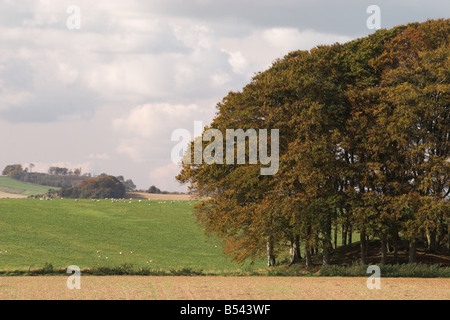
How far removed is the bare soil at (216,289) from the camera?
91.1ft

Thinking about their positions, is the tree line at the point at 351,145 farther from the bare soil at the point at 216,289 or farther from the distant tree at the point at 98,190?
the distant tree at the point at 98,190

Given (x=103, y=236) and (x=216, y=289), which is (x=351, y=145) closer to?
(x=216, y=289)

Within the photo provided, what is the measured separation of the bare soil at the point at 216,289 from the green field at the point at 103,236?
73.7 ft

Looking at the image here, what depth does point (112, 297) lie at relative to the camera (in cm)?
2692

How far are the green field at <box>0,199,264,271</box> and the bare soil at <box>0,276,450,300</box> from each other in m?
22.5

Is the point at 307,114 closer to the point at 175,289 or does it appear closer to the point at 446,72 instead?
the point at 446,72

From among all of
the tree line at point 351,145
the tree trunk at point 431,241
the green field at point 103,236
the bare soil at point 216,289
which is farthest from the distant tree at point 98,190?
the bare soil at point 216,289

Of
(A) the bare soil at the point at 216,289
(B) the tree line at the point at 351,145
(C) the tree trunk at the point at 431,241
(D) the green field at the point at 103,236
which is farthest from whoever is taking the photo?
(D) the green field at the point at 103,236

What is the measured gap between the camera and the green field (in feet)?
222

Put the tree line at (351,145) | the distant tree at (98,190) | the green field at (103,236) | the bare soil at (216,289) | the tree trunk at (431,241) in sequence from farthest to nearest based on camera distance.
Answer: the distant tree at (98,190) < the green field at (103,236) < the tree trunk at (431,241) < the tree line at (351,145) < the bare soil at (216,289)

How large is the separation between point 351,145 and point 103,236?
4909 centimetres

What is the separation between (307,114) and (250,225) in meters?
9.84

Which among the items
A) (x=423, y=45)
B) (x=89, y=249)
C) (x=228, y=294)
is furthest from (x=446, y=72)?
(x=89, y=249)

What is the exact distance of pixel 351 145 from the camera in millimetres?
45188
